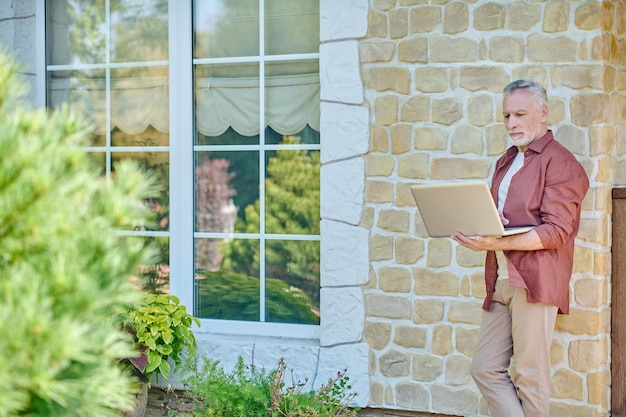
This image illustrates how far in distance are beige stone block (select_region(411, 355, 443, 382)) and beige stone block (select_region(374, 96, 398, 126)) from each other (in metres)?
1.20

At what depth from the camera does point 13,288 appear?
1.36 meters

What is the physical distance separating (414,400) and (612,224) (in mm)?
1304

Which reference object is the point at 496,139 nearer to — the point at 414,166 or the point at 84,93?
the point at 414,166

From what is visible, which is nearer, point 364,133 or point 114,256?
point 114,256

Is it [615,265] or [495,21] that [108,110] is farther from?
[615,265]

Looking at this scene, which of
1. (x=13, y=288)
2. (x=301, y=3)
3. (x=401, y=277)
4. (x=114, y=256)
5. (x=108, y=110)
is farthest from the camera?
(x=108, y=110)

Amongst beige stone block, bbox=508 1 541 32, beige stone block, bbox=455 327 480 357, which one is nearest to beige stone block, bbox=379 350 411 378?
beige stone block, bbox=455 327 480 357

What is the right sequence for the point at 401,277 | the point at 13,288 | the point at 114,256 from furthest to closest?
the point at 401,277 → the point at 114,256 → the point at 13,288

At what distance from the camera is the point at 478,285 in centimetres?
399

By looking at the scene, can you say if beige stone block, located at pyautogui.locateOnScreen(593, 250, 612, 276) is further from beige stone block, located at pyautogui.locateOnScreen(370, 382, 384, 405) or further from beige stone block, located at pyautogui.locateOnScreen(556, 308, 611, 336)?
beige stone block, located at pyautogui.locateOnScreen(370, 382, 384, 405)

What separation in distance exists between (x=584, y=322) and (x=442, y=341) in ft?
2.26

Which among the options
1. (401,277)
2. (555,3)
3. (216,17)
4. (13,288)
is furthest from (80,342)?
(216,17)

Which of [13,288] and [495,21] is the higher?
[495,21]

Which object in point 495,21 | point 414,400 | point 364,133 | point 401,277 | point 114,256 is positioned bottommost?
point 414,400
